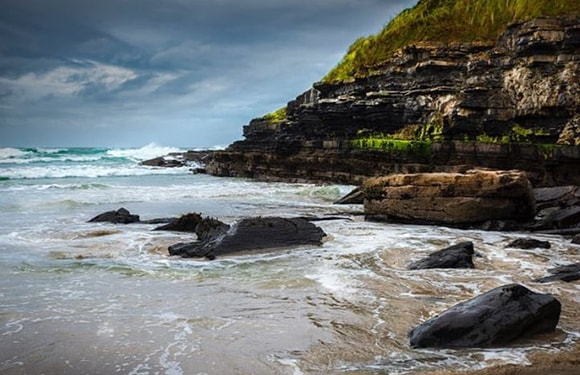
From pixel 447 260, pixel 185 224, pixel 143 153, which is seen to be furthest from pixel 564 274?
pixel 143 153

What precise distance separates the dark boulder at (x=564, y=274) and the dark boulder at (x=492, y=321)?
2342mm

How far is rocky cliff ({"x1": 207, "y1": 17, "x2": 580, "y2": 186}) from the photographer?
781 inches

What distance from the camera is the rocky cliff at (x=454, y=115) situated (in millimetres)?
19828

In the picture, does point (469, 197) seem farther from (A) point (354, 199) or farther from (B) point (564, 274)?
(A) point (354, 199)

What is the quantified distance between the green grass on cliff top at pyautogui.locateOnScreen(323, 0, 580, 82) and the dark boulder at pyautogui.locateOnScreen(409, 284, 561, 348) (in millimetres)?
19159

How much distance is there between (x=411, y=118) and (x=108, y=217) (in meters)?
16.1

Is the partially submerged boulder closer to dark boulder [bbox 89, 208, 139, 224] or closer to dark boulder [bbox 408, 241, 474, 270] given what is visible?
dark boulder [bbox 408, 241, 474, 270]

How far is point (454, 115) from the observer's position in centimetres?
2277

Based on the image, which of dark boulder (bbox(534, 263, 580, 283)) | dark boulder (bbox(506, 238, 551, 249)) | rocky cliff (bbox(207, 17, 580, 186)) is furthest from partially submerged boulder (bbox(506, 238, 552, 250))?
rocky cliff (bbox(207, 17, 580, 186))

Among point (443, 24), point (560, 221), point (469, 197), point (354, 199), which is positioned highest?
point (443, 24)

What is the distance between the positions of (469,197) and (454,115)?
1066 centimetres

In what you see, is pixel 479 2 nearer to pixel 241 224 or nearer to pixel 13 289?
pixel 241 224

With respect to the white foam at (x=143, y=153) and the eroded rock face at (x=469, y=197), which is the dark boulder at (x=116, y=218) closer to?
the eroded rock face at (x=469, y=197)

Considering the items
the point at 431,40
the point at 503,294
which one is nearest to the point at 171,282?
the point at 503,294
